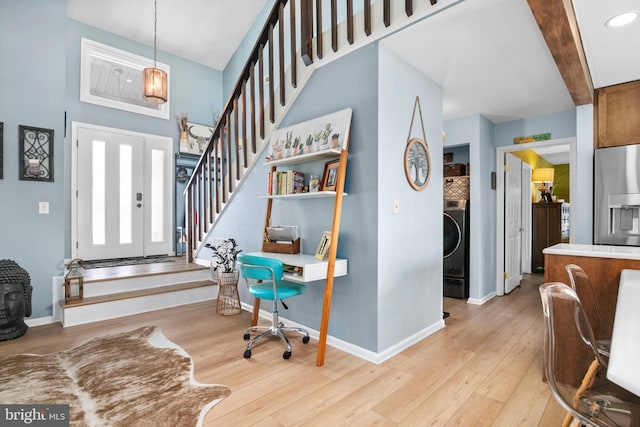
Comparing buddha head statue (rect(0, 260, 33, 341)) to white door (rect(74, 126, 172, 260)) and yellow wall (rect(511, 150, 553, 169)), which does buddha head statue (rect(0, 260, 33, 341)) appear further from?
yellow wall (rect(511, 150, 553, 169))

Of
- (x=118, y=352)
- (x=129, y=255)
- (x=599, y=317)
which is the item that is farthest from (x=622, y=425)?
(x=129, y=255)

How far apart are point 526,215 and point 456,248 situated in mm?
2304

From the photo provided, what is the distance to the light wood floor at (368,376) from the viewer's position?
186 centimetres

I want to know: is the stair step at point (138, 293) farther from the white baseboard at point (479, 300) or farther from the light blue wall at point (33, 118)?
the white baseboard at point (479, 300)

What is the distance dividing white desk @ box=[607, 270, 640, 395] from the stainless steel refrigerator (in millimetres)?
2264

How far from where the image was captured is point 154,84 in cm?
411

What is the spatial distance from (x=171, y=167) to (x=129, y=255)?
1622 mm

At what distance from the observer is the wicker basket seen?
3.77 m

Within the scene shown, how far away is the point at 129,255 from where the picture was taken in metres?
5.48

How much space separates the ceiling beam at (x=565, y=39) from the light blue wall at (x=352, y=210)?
42.5 inches

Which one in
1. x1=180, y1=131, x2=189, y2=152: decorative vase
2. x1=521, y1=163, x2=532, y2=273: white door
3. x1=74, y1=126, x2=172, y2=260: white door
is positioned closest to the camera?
x1=74, y1=126, x2=172, y2=260: white door

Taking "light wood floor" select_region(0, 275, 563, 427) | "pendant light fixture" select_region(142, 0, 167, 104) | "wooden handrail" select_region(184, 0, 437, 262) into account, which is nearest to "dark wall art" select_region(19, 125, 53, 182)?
"pendant light fixture" select_region(142, 0, 167, 104)

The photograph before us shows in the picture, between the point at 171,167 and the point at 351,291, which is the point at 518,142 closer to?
the point at 351,291

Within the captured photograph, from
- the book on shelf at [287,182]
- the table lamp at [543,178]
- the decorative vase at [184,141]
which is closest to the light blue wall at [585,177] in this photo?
the book on shelf at [287,182]
